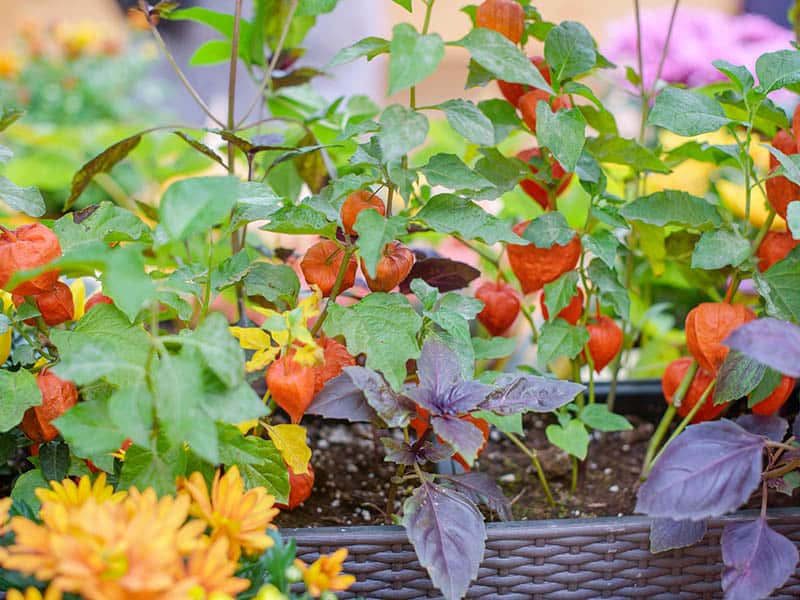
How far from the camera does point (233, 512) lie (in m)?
0.45

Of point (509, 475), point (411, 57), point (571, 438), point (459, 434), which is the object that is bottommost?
point (509, 475)

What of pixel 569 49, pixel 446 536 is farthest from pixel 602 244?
pixel 446 536

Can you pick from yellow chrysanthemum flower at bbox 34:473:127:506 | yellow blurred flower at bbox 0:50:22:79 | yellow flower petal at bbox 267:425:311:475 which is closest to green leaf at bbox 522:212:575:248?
yellow flower petal at bbox 267:425:311:475

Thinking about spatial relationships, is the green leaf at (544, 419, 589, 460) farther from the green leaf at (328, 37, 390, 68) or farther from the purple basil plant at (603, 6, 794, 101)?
the purple basil plant at (603, 6, 794, 101)

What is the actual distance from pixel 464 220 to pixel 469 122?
0.06 m

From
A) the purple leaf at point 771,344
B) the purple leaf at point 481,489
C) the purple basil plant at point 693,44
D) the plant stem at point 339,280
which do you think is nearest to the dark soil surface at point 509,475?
the purple leaf at point 481,489

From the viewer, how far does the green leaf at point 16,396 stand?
495 millimetres

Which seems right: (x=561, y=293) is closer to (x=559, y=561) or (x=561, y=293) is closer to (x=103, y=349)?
(x=559, y=561)

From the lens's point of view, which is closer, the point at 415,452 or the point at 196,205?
the point at 196,205

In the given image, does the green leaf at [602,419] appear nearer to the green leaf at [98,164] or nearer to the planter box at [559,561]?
the planter box at [559,561]

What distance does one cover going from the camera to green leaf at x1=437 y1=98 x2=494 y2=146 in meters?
0.52

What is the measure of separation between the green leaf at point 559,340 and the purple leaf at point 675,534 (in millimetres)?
146

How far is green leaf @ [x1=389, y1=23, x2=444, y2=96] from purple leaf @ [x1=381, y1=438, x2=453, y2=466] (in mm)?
229

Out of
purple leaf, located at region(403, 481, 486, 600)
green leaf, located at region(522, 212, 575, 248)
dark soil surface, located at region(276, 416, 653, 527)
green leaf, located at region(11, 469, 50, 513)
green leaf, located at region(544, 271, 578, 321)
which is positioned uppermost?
green leaf, located at region(522, 212, 575, 248)
